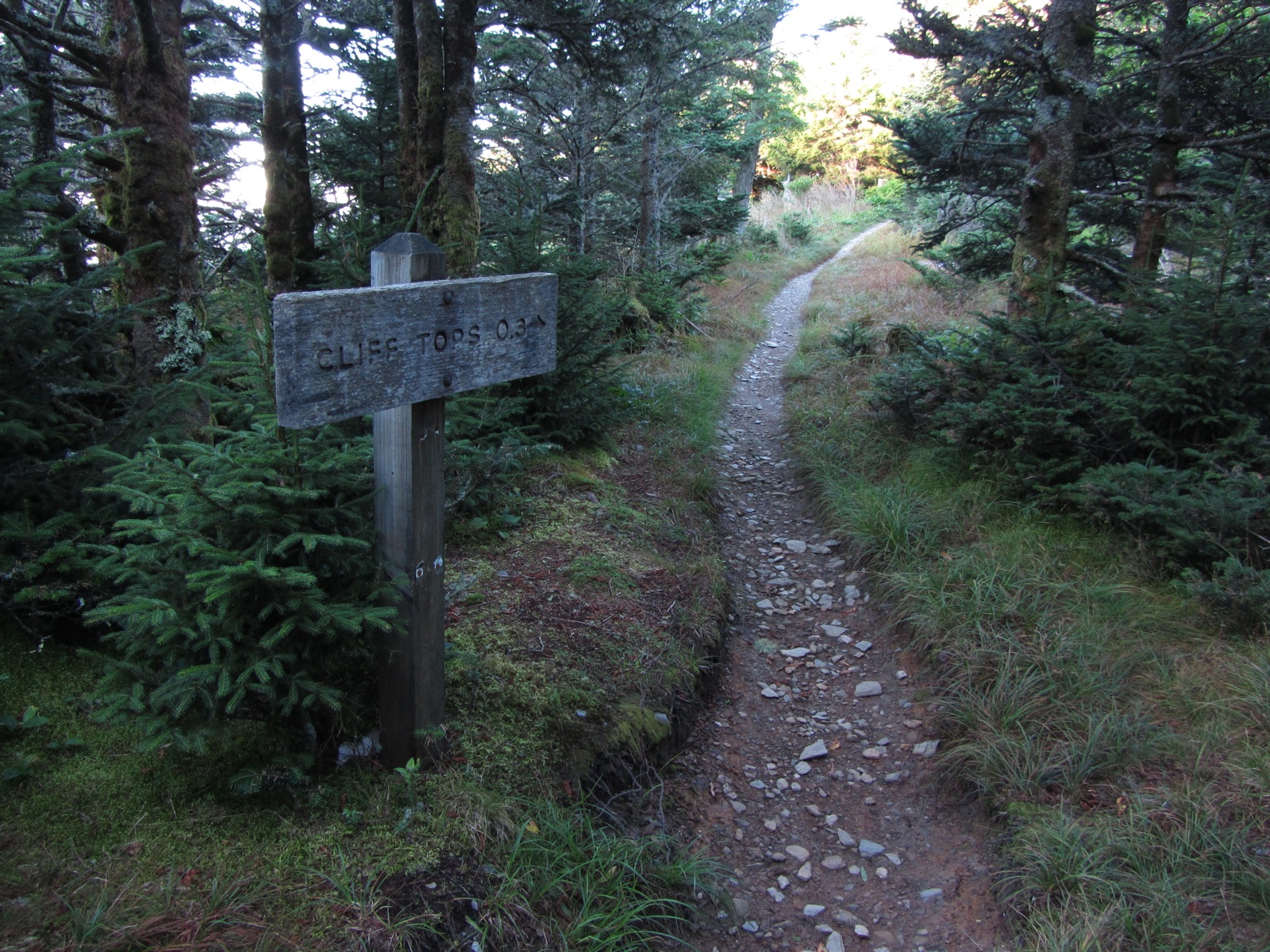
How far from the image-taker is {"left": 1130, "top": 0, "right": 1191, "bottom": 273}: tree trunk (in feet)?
23.3

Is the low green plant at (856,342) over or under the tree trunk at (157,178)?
under

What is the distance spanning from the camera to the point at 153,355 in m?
5.24

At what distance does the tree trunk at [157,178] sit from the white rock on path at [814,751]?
484 cm

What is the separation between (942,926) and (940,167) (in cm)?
818

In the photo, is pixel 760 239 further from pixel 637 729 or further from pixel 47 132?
pixel 637 729

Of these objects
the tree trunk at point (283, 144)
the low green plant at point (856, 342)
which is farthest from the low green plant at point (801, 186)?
the tree trunk at point (283, 144)

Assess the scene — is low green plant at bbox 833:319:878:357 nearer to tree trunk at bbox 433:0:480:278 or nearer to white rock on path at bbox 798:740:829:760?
tree trunk at bbox 433:0:480:278

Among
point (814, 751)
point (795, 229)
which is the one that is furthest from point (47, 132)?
point (795, 229)

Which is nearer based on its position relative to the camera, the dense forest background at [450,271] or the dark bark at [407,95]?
the dense forest background at [450,271]

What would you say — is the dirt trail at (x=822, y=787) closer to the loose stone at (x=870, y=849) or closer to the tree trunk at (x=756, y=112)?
the loose stone at (x=870, y=849)

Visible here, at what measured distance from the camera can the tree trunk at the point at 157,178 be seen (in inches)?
205

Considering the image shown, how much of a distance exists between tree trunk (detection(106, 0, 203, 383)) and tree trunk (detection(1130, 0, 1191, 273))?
8.15 meters

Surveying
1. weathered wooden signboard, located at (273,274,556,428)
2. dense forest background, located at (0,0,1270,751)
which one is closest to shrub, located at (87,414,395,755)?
dense forest background, located at (0,0,1270,751)

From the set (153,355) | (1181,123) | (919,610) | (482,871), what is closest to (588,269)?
(153,355)
